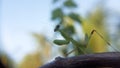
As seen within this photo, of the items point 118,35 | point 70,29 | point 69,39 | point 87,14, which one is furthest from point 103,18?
point 69,39

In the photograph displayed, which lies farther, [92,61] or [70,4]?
[70,4]

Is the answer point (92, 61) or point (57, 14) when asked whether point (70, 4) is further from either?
point (92, 61)

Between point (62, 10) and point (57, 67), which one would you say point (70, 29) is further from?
point (57, 67)

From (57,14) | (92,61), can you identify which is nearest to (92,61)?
(92,61)

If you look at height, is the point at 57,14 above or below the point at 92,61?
below

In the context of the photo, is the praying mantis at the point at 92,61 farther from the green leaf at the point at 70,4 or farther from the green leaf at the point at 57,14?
the green leaf at the point at 70,4

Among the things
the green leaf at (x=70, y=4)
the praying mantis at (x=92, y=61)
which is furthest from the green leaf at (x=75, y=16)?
the praying mantis at (x=92, y=61)

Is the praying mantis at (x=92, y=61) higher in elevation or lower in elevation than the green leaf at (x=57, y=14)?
higher

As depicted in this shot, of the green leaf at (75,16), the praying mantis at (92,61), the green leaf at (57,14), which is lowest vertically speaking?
the green leaf at (75,16)

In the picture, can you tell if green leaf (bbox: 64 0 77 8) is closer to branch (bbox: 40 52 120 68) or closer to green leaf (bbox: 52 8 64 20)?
green leaf (bbox: 52 8 64 20)
